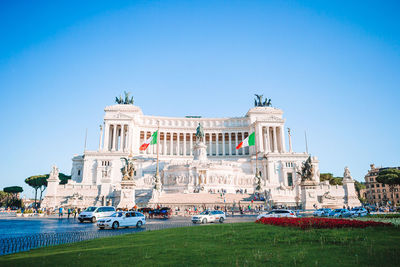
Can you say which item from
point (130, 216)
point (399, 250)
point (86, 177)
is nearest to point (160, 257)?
point (399, 250)

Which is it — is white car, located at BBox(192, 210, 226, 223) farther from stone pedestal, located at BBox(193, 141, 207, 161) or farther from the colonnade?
the colonnade

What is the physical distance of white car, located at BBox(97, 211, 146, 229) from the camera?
2206 cm

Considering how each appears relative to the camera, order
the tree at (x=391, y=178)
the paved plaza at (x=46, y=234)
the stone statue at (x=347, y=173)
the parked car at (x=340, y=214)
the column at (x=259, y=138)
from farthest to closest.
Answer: the column at (x=259, y=138), the tree at (x=391, y=178), the stone statue at (x=347, y=173), the parked car at (x=340, y=214), the paved plaza at (x=46, y=234)

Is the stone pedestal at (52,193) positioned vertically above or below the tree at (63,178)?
below

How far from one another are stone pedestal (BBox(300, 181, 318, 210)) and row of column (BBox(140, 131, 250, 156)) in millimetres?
65763

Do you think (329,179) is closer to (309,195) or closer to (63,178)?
(309,195)

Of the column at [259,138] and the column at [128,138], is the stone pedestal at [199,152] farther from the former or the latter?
the column at [259,138]

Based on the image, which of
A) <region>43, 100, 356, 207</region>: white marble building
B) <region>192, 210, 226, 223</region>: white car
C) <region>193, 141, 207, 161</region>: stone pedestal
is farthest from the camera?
<region>193, 141, 207, 161</region>: stone pedestal

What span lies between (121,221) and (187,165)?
4676 centimetres

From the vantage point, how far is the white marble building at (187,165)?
5466 cm

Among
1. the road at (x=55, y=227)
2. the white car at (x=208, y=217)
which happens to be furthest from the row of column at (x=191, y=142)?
the road at (x=55, y=227)

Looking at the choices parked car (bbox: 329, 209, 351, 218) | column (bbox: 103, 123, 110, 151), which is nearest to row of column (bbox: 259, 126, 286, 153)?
column (bbox: 103, 123, 110, 151)

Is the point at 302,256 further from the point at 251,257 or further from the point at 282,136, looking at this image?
the point at 282,136

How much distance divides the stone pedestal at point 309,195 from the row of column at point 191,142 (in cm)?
6576
